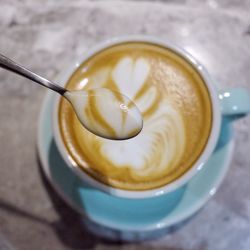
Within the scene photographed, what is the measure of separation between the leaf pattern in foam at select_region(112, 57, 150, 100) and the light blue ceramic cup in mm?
43

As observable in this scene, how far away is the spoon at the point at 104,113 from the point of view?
0.64m

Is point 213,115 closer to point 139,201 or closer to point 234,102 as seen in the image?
point 234,102

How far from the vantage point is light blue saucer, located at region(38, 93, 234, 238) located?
771 mm

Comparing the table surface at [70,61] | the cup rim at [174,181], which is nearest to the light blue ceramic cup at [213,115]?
the cup rim at [174,181]

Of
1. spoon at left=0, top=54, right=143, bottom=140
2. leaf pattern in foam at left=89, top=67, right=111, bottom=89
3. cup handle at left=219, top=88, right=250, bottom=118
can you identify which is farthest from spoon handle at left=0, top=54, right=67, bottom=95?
cup handle at left=219, top=88, right=250, bottom=118

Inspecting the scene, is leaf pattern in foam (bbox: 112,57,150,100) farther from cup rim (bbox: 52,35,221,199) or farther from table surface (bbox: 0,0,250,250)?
table surface (bbox: 0,0,250,250)

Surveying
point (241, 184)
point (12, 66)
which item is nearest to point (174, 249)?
point (241, 184)

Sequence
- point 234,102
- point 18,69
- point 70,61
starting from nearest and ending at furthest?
point 18,69 < point 234,102 < point 70,61

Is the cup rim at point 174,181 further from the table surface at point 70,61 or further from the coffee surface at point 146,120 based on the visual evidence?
the table surface at point 70,61

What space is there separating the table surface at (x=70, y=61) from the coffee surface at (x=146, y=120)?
0.16 metres

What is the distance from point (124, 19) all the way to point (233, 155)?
35cm

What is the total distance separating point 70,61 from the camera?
3.03 ft

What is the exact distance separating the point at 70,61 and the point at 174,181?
360mm

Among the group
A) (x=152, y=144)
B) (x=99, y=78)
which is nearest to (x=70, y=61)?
(x=99, y=78)
